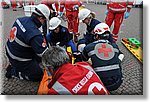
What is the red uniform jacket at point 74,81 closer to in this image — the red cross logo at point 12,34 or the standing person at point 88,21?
the red cross logo at point 12,34

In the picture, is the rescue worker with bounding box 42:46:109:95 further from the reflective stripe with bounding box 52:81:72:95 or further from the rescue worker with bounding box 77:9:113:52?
the rescue worker with bounding box 77:9:113:52

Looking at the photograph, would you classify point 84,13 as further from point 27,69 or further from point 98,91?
point 98,91

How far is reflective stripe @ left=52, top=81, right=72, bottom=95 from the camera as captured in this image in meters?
1.01

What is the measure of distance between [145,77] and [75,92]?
1.41 feet

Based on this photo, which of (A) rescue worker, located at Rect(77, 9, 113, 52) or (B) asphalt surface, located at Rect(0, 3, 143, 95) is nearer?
(B) asphalt surface, located at Rect(0, 3, 143, 95)

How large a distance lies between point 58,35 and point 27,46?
0.34 meters

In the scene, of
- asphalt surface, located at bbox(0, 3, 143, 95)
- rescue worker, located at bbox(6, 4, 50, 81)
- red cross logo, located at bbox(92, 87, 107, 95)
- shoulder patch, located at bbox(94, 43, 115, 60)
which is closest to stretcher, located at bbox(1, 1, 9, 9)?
asphalt surface, located at bbox(0, 3, 143, 95)

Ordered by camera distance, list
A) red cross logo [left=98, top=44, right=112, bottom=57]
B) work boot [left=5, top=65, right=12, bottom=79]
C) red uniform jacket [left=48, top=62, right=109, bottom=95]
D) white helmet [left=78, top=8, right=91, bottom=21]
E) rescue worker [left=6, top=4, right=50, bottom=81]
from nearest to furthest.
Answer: red uniform jacket [left=48, top=62, right=109, bottom=95]
red cross logo [left=98, top=44, right=112, bottom=57]
rescue worker [left=6, top=4, right=50, bottom=81]
work boot [left=5, top=65, right=12, bottom=79]
white helmet [left=78, top=8, right=91, bottom=21]

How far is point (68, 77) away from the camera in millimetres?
1000

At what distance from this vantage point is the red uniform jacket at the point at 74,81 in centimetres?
100

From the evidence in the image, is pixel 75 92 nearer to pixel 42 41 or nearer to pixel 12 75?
pixel 42 41

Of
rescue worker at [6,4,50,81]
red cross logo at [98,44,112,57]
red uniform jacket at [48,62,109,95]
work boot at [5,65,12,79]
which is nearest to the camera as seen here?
red uniform jacket at [48,62,109,95]

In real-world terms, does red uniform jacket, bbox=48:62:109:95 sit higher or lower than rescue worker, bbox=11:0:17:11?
lower

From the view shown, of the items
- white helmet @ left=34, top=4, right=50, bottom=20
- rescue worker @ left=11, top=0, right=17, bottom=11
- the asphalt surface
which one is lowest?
the asphalt surface
